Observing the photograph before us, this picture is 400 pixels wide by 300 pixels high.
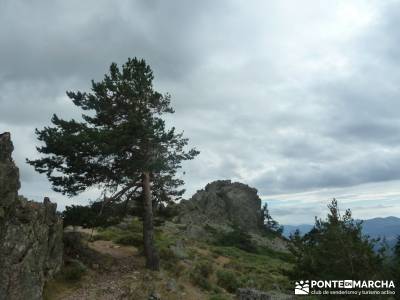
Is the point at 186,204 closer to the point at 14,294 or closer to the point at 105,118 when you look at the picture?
the point at 105,118

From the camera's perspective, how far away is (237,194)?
9606cm

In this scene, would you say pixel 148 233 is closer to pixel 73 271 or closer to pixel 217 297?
pixel 73 271

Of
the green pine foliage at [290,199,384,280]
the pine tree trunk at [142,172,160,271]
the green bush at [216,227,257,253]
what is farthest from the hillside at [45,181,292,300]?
the green bush at [216,227,257,253]

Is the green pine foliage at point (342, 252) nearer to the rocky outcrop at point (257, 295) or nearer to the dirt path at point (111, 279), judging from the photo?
the rocky outcrop at point (257, 295)

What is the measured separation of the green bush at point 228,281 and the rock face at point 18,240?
1256cm

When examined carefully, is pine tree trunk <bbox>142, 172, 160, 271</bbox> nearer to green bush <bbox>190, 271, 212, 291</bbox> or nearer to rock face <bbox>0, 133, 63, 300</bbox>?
green bush <bbox>190, 271, 212, 291</bbox>

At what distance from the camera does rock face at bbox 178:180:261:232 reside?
8725cm

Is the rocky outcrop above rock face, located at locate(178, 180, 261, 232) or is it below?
below

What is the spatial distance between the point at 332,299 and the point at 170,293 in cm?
1007

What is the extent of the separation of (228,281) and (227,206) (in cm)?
6465

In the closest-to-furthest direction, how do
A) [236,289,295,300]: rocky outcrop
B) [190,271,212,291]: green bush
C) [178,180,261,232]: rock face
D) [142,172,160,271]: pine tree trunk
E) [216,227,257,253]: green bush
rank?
[236,289,295,300]: rocky outcrop, [142,172,160,271]: pine tree trunk, [190,271,212,291]: green bush, [216,227,257,253]: green bush, [178,180,261,232]: rock face

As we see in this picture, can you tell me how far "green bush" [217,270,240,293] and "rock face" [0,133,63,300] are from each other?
12559 mm

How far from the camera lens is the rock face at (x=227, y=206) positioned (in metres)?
87.2

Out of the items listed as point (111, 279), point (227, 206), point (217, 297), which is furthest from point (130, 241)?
point (227, 206)
